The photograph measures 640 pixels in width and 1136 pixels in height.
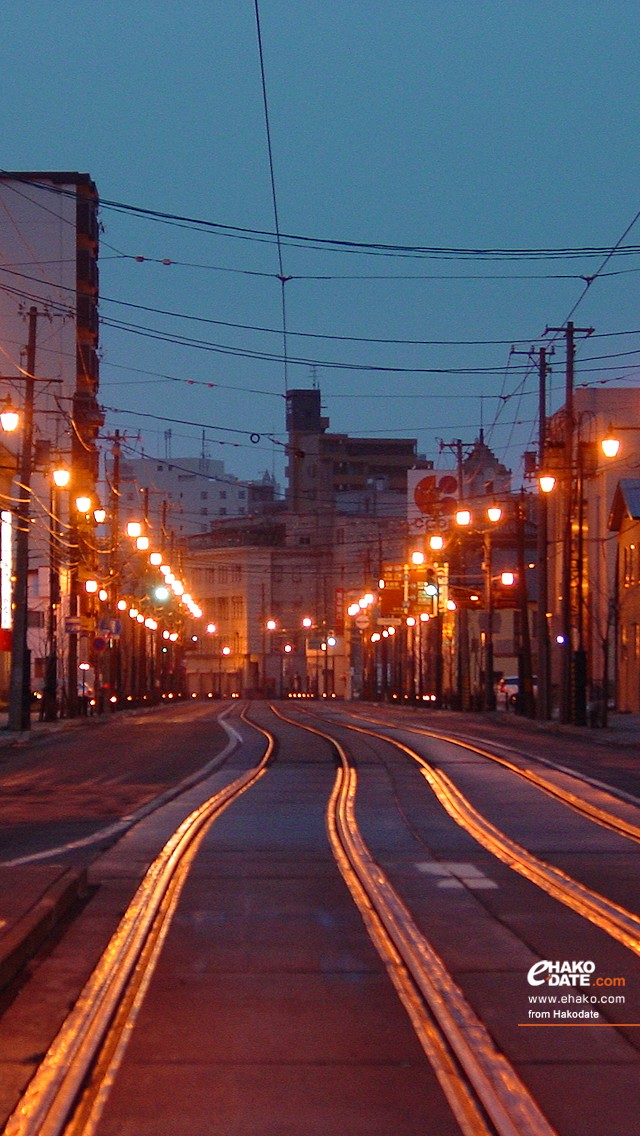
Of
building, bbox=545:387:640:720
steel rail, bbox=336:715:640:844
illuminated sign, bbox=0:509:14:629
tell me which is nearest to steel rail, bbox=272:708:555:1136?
steel rail, bbox=336:715:640:844

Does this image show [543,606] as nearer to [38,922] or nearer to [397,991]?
[38,922]

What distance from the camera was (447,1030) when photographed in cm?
724

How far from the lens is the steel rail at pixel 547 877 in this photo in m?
10.1

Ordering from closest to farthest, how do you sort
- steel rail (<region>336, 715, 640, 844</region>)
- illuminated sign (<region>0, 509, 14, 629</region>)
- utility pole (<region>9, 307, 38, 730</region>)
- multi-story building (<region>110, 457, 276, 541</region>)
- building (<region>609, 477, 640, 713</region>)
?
steel rail (<region>336, 715, 640, 844</region>) < utility pole (<region>9, 307, 38, 730</region>) < building (<region>609, 477, 640, 713</region>) < illuminated sign (<region>0, 509, 14, 629</region>) < multi-story building (<region>110, 457, 276, 541</region>)

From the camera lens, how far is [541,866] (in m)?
13.4

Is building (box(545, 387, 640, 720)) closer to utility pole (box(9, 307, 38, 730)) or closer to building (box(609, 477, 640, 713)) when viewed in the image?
building (box(609, 477, 640, 713))

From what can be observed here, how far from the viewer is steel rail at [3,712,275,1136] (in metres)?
6.03

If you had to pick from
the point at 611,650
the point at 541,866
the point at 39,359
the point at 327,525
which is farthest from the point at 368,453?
the point at 541,866

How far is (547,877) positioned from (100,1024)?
6.01 metres

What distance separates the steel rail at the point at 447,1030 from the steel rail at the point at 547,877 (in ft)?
4.19

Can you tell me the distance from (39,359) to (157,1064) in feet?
268

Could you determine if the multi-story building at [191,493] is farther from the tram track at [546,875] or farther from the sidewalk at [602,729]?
the tram track at [546,875]

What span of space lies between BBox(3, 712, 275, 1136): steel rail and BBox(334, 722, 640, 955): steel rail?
2996 millimetres

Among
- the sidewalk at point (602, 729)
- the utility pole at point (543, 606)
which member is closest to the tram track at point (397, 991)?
the sidewalk at point (602, 729)
